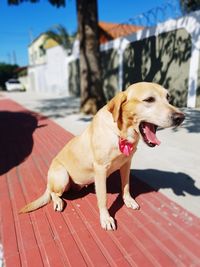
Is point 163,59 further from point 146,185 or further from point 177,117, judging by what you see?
point 177,117

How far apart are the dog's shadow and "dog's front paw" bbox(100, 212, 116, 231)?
0.23 meters

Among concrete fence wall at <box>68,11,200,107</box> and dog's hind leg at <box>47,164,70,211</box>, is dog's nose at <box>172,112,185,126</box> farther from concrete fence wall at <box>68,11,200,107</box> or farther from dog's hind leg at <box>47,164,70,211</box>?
concrete fence wall at <box>68,11,200,107</box>

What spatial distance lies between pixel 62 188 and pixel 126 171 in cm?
77

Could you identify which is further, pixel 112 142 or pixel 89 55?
pixel 89 55

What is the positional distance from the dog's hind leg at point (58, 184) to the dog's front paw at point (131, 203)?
0.72 metres

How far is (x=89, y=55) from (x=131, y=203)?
775 cm

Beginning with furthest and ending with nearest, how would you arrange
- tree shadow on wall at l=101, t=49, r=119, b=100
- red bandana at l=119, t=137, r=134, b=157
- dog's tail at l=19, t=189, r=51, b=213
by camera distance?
tree shadow on wall at l=101, t=49, r=119, b=100
dog's tail at l=19, t=189, r=51, b=213
red bandana at l=119, t=137, r=134, b=157

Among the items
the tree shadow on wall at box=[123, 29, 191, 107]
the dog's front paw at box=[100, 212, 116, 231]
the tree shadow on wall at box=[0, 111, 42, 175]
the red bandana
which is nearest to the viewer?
the red bandana

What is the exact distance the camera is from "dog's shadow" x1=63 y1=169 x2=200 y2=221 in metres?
3.36

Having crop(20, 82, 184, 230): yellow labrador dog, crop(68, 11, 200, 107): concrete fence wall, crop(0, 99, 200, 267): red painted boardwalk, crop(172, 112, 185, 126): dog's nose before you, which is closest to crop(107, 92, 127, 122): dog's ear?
crop(20, 82, 184, 230): yellow labrador dog

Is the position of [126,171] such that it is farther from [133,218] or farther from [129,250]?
[129,250]

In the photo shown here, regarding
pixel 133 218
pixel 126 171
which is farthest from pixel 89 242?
pixel 126 171

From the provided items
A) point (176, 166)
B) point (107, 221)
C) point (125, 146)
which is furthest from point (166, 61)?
point (107, 221)

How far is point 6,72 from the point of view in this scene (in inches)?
1823
